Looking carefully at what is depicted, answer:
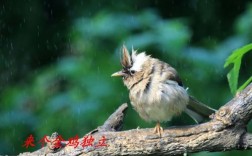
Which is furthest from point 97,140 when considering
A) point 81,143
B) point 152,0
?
point 152,0

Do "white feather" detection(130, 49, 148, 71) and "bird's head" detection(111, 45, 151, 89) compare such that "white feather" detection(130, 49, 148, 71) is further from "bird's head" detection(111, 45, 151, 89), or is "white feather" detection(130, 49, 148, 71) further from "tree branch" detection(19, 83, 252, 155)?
"tree branch" detection(19, 83, 252, 155)

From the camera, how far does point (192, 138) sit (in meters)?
4.34

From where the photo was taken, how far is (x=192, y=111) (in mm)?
5039

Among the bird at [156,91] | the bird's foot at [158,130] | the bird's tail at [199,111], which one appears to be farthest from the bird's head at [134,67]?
the bird's foot at [158,130]

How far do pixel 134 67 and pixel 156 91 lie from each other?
27cm

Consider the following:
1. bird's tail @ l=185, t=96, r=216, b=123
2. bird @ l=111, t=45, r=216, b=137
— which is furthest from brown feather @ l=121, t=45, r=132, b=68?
bird's tail @ l=185, t=96, r=216, b=123

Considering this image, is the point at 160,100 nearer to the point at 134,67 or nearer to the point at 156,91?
the point at 156,91

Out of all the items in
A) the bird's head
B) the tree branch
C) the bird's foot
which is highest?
the bird's head

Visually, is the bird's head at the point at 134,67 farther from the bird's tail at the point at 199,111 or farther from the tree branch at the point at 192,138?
the tree branch at the point at 192,138

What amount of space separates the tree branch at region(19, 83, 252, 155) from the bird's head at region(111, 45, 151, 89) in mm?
564

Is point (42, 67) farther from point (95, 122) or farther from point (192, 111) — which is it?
point (192, 111)

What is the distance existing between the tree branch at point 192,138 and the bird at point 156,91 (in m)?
0.38

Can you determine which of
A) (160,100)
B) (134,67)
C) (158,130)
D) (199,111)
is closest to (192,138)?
(158,130)

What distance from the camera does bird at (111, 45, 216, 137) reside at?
4.86m
